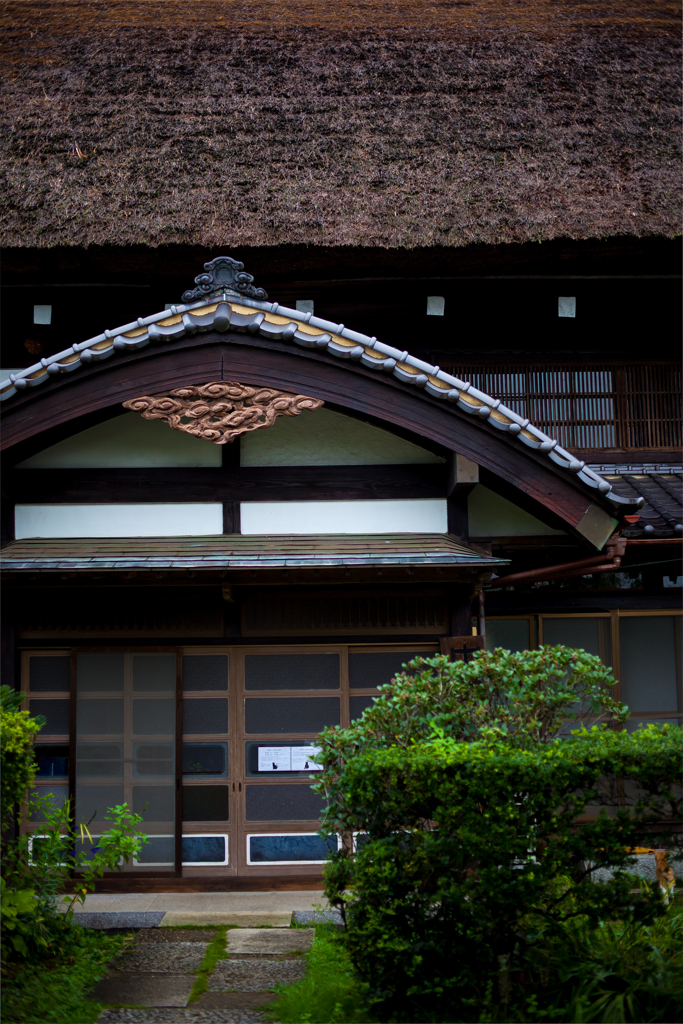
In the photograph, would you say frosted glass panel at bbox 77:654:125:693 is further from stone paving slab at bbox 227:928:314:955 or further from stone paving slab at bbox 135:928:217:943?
stone paving slab at bbox 227:928:314:955

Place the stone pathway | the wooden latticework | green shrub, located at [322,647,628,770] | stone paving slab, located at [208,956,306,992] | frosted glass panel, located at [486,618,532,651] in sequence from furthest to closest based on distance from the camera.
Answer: the wooden latticework < frosted glass panel, located at [486,618,532,651] < stone paving slab, located at [208,956,306,992] < green shrub, located at [322,647,628,770] < the stone pathway

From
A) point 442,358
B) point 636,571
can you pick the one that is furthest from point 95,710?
point 636,571

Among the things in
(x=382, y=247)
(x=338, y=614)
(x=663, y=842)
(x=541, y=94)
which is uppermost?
(x=541, y=94)

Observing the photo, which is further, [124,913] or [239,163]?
[239,163]

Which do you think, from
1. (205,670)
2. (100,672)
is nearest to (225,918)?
(205,670)

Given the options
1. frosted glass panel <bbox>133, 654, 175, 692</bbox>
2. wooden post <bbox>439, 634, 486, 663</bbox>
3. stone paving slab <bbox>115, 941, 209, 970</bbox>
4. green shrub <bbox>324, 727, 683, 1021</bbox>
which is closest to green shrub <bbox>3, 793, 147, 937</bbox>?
stone paving slab <bbox>115, 941, 209, 970</bbox>

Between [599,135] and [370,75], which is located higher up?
[370,75]

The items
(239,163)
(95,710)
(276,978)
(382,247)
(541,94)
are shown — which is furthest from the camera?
(541,94)

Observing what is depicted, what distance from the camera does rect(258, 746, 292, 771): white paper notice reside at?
251 inches

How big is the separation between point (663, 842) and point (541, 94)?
867 cm

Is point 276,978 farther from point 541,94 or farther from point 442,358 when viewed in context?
point 541,94

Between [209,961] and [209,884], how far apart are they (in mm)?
1550

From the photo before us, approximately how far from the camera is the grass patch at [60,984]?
3.69 m

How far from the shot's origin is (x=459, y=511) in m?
6.43
